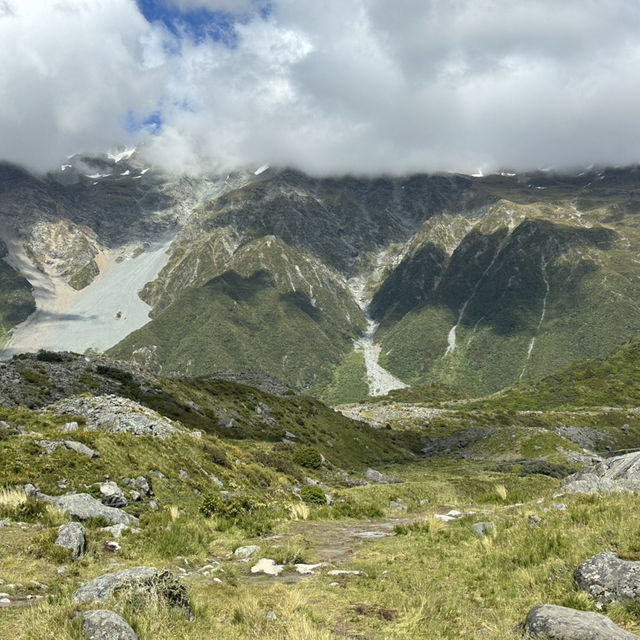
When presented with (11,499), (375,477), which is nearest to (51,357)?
(375,477)

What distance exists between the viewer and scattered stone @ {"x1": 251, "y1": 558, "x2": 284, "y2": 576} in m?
13.2

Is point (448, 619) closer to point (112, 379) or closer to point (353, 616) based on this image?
point (353, 616)

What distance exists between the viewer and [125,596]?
8797mm

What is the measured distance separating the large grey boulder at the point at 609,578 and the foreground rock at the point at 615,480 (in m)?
8.79

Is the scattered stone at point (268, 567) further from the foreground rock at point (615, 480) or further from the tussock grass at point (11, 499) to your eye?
the foreground rock at point (615, 480)

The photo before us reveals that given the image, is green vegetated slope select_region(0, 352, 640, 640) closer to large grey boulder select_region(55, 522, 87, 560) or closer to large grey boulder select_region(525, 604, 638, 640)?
large grey boulder select_region(55, 522, 87, 560)

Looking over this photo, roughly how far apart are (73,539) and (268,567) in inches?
222

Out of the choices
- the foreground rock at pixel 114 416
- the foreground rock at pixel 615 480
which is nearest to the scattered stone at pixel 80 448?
the foreground rock at pixel 114 416

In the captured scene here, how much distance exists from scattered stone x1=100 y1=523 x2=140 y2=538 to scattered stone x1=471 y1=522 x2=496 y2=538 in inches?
450

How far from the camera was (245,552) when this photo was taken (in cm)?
1523

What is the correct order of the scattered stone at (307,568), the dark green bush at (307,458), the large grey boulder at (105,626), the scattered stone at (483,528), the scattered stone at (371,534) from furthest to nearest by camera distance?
the dark green bush at (307,458), the scattered stone at (371,534), the scattered stone at (483,528), the scattered stone at (307,568), the large grey boulder at (105,626)

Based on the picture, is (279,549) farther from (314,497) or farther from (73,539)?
(314,497)

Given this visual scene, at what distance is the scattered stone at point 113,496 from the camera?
20938 millimetres

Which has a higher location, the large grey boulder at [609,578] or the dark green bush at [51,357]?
the large grey boulder at [609,578]
